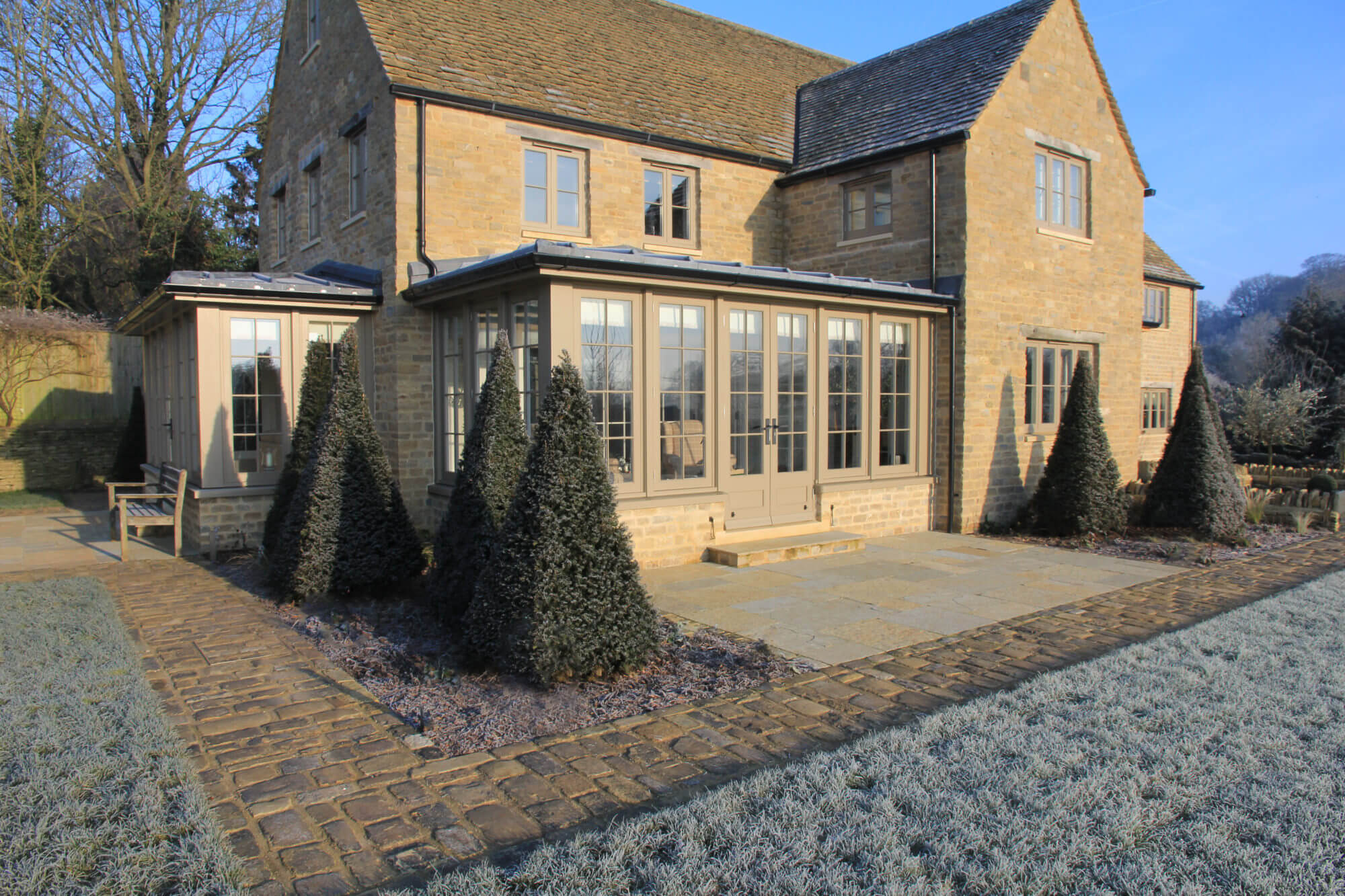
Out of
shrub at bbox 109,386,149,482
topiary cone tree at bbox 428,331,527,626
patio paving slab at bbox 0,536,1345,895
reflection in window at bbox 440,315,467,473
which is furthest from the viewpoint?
shrub at bbox 109,386,149,482

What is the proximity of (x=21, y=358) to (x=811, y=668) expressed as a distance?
17799mm

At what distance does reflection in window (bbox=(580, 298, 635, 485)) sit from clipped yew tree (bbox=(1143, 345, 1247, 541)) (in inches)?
299

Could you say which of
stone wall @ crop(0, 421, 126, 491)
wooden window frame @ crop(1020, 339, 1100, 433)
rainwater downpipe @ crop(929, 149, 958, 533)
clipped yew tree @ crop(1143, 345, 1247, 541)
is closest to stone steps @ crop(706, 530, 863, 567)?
rainwater downpipe @ crop(929, 149, 958, 533)

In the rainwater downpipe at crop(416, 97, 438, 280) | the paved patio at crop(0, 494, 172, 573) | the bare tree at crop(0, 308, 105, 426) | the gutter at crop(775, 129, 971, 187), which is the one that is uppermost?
the gutter at crop(775, 129, 971, 187)

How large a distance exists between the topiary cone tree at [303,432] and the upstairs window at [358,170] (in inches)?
116

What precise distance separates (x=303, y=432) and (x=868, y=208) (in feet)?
28.3

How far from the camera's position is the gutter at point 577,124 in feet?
35.4

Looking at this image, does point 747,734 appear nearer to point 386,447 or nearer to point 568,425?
point 568,425

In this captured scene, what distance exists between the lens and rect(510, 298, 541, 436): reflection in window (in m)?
9.18

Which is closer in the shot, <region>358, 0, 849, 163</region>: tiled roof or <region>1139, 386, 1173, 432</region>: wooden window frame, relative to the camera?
<region>358, 0, 849, 163</region>: tiled roof

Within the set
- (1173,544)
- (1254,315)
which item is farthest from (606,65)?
(1254,315)

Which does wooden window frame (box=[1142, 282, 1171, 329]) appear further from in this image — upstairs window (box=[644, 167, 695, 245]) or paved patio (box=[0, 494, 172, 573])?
paved patio (box=[0, 494, 172, 573])

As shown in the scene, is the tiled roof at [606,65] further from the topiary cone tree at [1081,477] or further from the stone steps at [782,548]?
the stone steps at [782,548]

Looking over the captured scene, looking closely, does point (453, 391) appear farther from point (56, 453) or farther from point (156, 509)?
point (56, 453)
